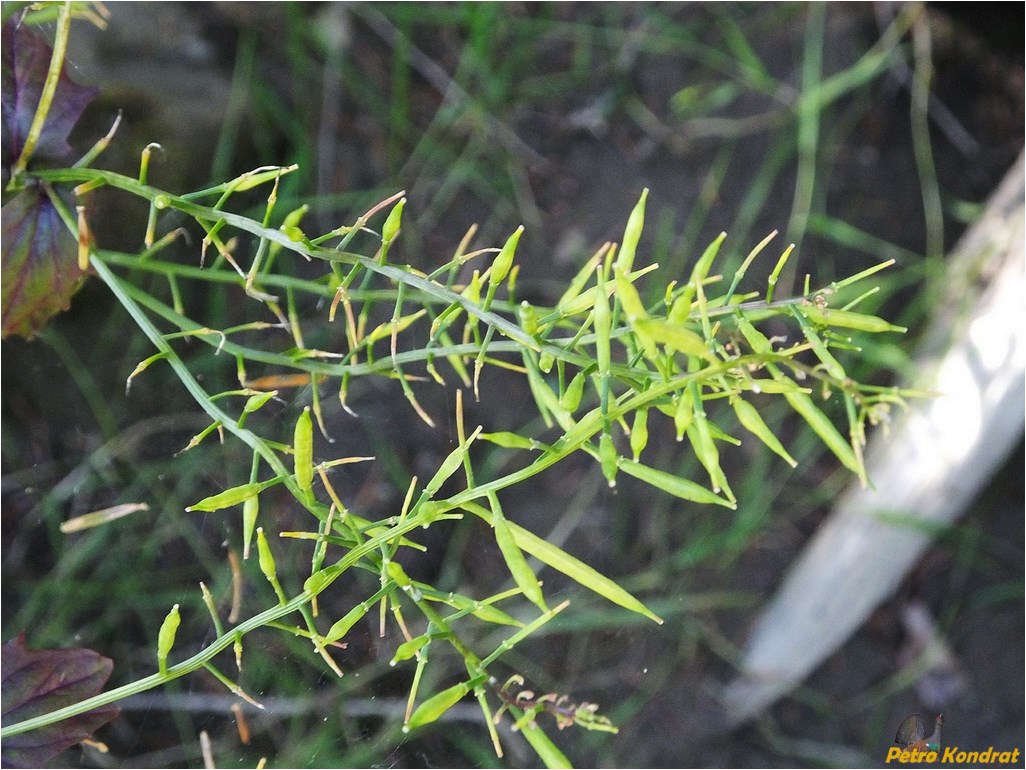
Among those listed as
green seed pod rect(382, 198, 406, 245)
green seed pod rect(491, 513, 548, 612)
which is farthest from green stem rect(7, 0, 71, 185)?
green seed pod rect(491, 513, 548, 612)

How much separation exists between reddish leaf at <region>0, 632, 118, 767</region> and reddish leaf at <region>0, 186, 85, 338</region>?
175 millimetres

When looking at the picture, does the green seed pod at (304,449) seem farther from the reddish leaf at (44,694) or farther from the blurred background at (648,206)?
the blurred background at (648,206)

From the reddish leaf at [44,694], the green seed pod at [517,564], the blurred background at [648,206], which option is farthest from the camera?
the blurred background at [648,206]

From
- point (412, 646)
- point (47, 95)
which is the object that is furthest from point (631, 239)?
point (47, 95)

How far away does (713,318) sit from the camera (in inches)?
15.2

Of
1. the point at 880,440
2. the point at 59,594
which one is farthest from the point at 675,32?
the point at 59,594

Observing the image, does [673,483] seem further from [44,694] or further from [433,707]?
[44,694]

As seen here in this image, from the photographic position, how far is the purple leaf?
0.44 m

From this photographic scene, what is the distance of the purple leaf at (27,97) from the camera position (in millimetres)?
443

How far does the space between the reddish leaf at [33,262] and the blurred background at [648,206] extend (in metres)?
0.23

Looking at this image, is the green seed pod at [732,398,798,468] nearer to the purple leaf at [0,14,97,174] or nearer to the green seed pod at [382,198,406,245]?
the green seed pod at [382,198,406,245]

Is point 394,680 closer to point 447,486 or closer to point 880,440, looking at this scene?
point 447,486

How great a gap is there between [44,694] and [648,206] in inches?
28.1

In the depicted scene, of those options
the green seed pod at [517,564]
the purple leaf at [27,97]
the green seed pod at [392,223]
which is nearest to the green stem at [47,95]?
the purple leaf at [27,97]
